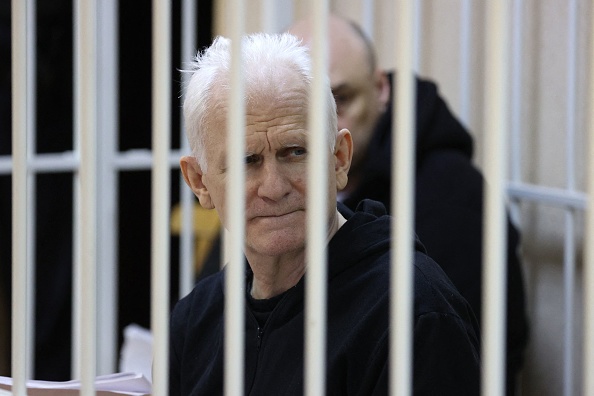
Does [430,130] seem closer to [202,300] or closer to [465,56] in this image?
[465,56]

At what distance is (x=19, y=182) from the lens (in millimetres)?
1407

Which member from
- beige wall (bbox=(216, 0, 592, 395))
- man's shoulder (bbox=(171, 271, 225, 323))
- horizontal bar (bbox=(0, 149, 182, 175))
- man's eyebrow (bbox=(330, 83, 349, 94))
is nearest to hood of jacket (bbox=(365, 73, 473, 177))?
man's eyebrow (bbox=(330, 83, 349, 94))

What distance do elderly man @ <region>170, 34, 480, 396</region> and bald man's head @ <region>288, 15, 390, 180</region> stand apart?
48.4 inches

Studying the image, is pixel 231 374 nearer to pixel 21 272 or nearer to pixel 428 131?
pixel 21 272

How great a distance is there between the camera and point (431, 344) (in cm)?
146

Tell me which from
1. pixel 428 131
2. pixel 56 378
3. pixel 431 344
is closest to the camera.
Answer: pixel 431 344

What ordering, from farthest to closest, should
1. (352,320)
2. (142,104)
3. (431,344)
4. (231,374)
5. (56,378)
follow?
(142,104)
(56,378)
(352,320)
(431,344)
(231,374)

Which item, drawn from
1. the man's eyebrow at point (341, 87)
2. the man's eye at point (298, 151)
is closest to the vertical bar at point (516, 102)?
the man's eyebrow at point (341, 87)

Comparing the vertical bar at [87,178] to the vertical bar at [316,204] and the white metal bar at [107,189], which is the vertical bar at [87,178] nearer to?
the vertical bar at [316,204]

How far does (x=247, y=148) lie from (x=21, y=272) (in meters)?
0.40

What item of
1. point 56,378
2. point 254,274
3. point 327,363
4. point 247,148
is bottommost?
point 56,378

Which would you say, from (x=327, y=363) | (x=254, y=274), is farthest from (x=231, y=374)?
(x=254, y=274)

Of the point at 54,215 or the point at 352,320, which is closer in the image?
the point at 352,320

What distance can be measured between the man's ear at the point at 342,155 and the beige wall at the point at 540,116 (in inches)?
52.1
